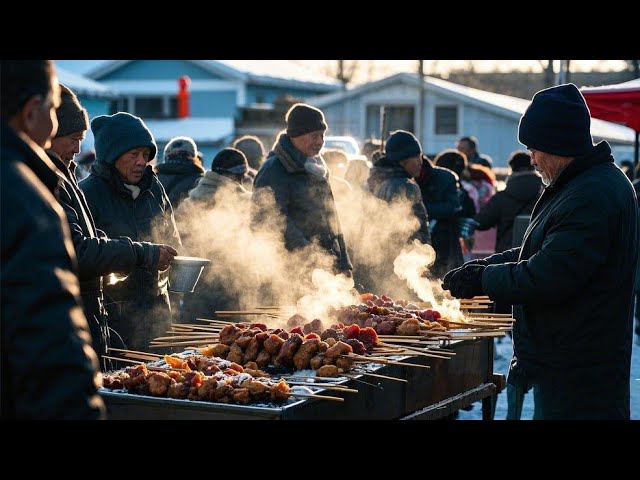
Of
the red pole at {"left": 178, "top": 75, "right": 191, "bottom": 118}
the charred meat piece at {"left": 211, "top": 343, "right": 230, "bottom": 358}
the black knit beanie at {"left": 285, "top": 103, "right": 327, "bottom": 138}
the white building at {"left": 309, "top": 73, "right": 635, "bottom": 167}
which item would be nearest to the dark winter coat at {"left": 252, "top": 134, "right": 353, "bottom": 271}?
the black knit beanie at {"left": 285, "top": 103, "right": 327, "bottom": 138}

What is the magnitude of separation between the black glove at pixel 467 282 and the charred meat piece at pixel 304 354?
2.63ft

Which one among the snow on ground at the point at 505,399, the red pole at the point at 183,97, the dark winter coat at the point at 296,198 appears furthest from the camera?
the red pole at the point at 183,97

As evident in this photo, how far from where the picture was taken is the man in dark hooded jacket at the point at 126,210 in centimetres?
611

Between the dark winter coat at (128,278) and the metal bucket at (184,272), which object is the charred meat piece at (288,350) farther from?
the dark winter coat at (128,278)

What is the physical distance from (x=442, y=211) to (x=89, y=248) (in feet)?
19.0

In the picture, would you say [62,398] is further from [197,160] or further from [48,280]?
[197,160]

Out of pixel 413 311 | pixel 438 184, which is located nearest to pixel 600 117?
pixel 438 184

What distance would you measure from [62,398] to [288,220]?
5024 mm

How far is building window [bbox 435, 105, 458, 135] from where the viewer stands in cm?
3716

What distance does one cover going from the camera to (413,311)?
21.5ft

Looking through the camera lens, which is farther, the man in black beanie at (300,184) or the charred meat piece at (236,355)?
the man in black beanie at (300,184)

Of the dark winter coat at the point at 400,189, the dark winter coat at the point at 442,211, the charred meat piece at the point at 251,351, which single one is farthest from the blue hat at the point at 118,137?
the dark winter coat at the point at 442,211

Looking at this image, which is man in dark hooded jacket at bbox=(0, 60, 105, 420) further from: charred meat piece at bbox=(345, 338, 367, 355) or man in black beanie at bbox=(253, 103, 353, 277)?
man in black beanie at bbox=(253, 103, 353, 277)

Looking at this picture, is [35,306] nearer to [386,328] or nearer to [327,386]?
[327,386]
